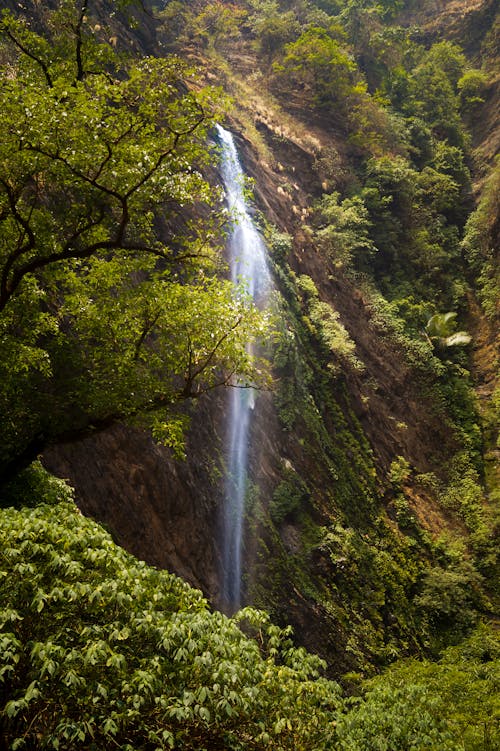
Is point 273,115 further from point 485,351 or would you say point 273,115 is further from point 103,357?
point 103,357

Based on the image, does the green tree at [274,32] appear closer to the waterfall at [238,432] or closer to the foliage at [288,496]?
the waterfall at [238,432]

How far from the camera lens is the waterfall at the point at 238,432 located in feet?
37.6

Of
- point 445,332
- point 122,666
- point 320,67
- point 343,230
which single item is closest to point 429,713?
point 122,666

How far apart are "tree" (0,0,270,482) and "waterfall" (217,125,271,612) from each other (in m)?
1.21

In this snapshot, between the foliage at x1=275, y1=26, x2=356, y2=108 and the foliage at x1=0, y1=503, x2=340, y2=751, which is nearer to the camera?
the foliage at x1=0, y1=503, x2=340, y2=751

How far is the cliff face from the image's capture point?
1066 centimetres

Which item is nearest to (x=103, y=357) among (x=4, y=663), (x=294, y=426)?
(x=4, y=663)

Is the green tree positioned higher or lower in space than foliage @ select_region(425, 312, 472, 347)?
higher

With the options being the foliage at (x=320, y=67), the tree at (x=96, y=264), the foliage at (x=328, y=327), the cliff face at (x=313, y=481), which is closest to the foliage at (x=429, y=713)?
the cliff face at (x=313, y=481)

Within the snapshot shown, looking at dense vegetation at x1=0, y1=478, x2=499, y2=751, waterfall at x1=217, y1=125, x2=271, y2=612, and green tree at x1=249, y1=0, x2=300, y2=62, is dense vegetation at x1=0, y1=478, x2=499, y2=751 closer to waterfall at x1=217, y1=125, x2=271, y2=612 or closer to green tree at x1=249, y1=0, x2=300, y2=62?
waterfall at x1=217, y1=125, x2=271, y2=612

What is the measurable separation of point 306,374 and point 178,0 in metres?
27.4

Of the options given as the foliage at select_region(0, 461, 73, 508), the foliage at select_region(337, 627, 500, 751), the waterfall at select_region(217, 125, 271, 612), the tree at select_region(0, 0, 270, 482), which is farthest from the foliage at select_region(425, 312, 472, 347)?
the foliage at select_region(0, 461, 73, 508)

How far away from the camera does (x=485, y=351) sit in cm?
2084

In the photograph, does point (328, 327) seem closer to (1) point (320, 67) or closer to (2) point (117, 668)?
(2) point (117, 668)
